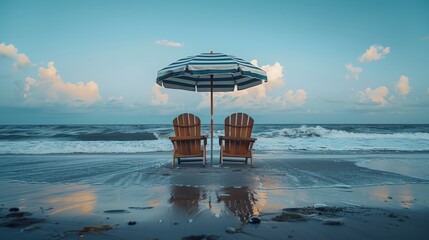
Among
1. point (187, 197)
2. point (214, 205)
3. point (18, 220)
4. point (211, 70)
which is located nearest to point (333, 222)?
point (214, 205)

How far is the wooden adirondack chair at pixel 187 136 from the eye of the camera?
654 centimetres

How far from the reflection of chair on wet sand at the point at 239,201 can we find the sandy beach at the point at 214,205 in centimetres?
1

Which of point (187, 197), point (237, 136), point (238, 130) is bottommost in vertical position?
point (187, 197)

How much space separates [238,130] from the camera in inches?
266

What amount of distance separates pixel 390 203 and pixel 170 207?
2534 millimetres

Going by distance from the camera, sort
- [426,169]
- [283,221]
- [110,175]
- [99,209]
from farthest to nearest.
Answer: [426,169] < [110,175] < [99,209] < [283,221]

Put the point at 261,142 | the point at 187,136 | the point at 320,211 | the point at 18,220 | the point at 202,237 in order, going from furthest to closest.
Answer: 1. the point at 261,142
2. the point at 187,136
3. the point at 320,211
4. the point at 18,220
5. the point at 202,237

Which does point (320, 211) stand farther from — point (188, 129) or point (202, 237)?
point (188, 129)

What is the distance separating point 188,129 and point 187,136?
0.23 meters

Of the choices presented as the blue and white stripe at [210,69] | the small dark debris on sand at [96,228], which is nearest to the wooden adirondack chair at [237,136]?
the blue and white stripe at [210,69]

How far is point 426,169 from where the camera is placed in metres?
6.34

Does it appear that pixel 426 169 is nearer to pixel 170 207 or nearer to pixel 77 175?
pixel 170 207

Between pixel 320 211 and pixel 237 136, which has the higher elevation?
pixel 237 136

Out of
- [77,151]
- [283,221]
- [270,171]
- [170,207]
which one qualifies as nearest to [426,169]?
[270,171]
